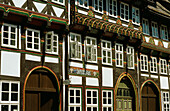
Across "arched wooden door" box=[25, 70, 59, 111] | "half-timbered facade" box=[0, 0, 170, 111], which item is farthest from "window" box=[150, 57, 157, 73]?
"arched wooden door" box=[25, 70, 59, 111]

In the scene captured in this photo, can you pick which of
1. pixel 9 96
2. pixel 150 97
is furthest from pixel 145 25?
pixel 9 96

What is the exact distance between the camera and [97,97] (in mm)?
22656

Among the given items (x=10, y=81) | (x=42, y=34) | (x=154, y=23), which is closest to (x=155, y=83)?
(x=154, y=23)

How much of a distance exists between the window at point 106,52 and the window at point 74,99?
3471mm

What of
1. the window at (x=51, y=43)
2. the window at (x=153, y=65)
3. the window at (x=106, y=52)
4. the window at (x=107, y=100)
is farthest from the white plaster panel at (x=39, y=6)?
the window at (x=153, y=65)

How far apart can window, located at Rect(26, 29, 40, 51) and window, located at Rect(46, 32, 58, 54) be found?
2.03 ft

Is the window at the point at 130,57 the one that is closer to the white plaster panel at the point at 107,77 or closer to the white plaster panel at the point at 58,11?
the white plaster panel at the point at 107,77

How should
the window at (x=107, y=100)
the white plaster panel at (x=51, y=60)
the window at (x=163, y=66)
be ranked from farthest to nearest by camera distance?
the window at (x=163, y=66) < the window at (x=107, y=100) < the white plaster panel at (x=51, y=60)

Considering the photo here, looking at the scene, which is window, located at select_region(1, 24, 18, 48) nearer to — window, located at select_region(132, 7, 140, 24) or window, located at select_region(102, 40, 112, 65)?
window, located at select_region(102, 40, 112, 65)

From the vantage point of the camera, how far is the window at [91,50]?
22370mm

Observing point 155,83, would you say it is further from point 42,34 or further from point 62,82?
point 42,34

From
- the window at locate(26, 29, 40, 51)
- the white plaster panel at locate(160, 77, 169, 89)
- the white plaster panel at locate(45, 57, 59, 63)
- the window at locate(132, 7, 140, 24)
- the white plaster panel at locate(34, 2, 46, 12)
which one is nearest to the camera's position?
the window at locate(26, 29, 40, 51)

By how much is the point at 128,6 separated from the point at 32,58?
10614 millimetres

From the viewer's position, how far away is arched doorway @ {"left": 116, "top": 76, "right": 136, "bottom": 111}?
81.0 feet
